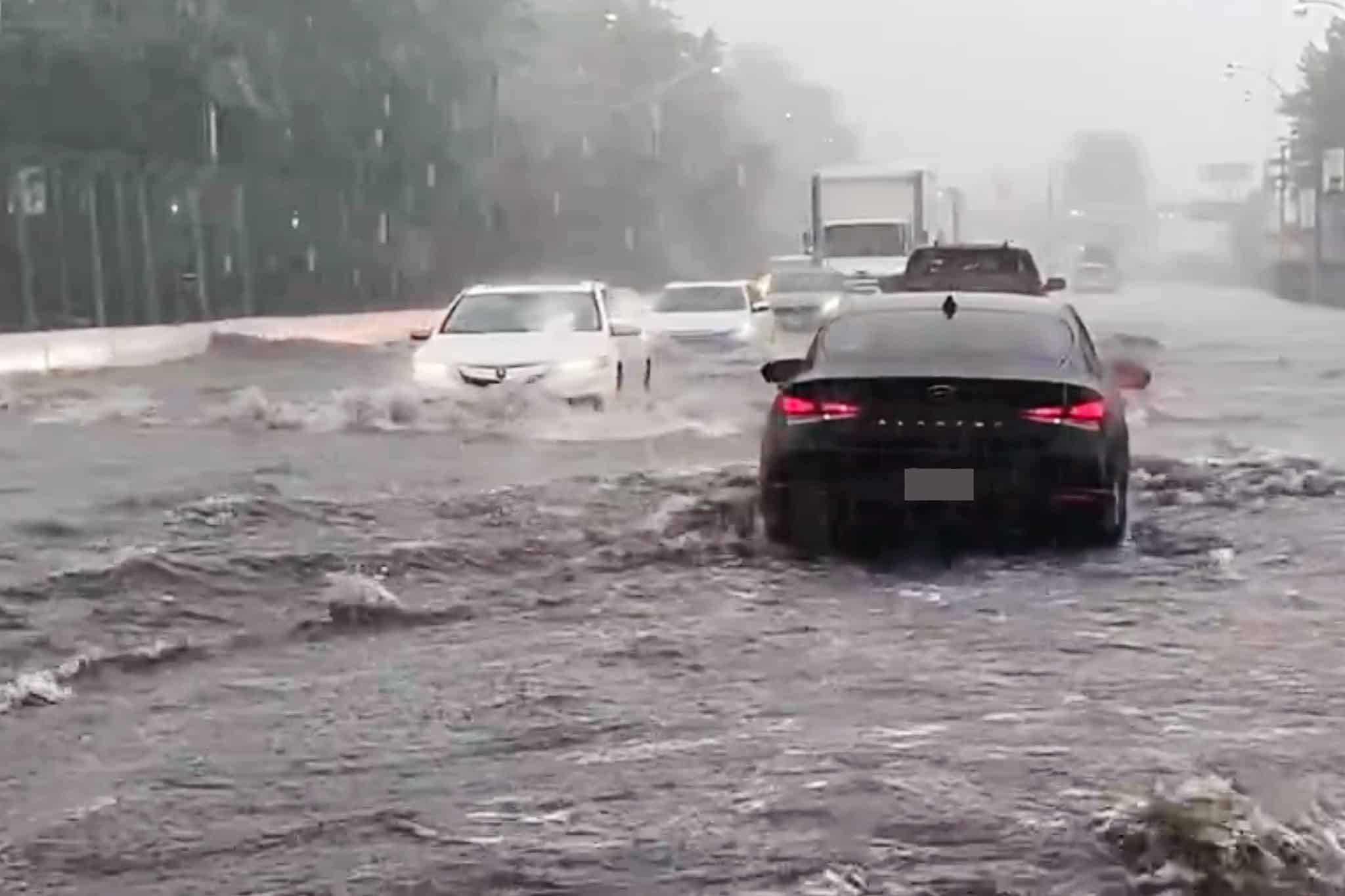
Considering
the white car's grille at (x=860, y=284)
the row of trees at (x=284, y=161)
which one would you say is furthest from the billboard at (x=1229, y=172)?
the white car's grille at (x=860, y=284)

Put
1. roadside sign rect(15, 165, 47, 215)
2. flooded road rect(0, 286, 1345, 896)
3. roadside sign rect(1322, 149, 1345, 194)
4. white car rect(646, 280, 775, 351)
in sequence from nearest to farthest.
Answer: flooded road rect(0, 286, 1345, 896) → white car rect(646, 280, 775, 351) → roadside sign rect(15, 165, 47, 215) → roadside sign rect(1322, 149, 1345, 194)

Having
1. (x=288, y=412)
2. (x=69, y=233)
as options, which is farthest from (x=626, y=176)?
(x=288, y=412)

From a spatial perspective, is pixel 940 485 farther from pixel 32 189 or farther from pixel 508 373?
pixel 32 189

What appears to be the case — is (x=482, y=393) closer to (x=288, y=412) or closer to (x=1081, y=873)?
(x=288, y=412)

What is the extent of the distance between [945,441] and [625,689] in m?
2.87

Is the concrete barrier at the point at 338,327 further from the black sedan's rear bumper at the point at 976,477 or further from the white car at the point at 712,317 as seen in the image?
the black sedan's rear bumper at the point at 976,477

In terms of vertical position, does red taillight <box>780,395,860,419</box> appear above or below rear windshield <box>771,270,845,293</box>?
above

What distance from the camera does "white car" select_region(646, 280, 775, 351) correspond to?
32.7 meters

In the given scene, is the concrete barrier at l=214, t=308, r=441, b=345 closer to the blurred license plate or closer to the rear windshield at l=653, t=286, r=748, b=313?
the rear windshield at l=653, t=286, r=748, b=313

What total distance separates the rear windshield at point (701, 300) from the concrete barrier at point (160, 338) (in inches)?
312

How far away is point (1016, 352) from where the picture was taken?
35.3 feet

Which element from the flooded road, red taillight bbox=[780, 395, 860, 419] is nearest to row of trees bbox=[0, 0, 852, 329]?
the flooded road

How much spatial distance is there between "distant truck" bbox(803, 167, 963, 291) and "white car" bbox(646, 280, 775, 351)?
30.0ft

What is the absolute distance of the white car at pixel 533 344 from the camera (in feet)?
64.2
